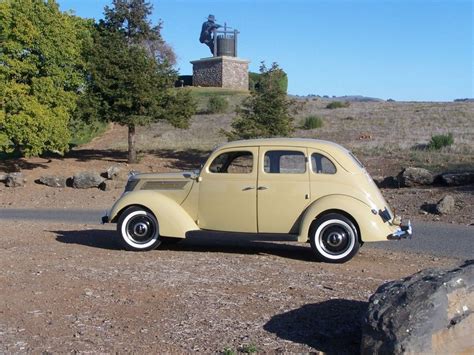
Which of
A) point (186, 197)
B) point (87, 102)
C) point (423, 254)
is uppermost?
point (87, 102)

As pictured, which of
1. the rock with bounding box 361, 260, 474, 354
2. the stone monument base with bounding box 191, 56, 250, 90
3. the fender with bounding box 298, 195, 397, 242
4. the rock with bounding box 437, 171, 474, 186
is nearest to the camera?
the rock with bounding box 361, 260, 474, 354

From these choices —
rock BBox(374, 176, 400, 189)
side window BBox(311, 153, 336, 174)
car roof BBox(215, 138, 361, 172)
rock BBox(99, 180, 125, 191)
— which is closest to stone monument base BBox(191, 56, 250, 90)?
rock BBox(99, 180, 125, 191)

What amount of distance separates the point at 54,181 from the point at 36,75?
431 cm

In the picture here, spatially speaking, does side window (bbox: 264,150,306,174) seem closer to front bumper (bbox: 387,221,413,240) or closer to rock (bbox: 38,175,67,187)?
front bumper (bbox: 387,221,413,240)

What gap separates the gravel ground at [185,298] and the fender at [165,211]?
1.18 feet

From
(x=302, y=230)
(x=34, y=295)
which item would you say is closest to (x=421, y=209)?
(x=302, y=230)

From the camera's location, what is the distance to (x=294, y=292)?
713 cm

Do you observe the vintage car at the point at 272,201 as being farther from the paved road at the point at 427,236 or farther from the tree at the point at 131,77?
the tree at the point at 131,77

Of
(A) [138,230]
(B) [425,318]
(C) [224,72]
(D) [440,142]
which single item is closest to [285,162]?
(A) [138,230]

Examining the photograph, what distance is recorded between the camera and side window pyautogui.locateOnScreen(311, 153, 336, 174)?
30.9 feet

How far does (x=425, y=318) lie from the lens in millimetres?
4812

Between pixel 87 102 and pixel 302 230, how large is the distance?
16.2 metres

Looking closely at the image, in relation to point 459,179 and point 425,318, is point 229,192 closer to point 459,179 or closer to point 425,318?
point 425,318

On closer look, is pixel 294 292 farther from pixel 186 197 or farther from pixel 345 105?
pixel 345 105
